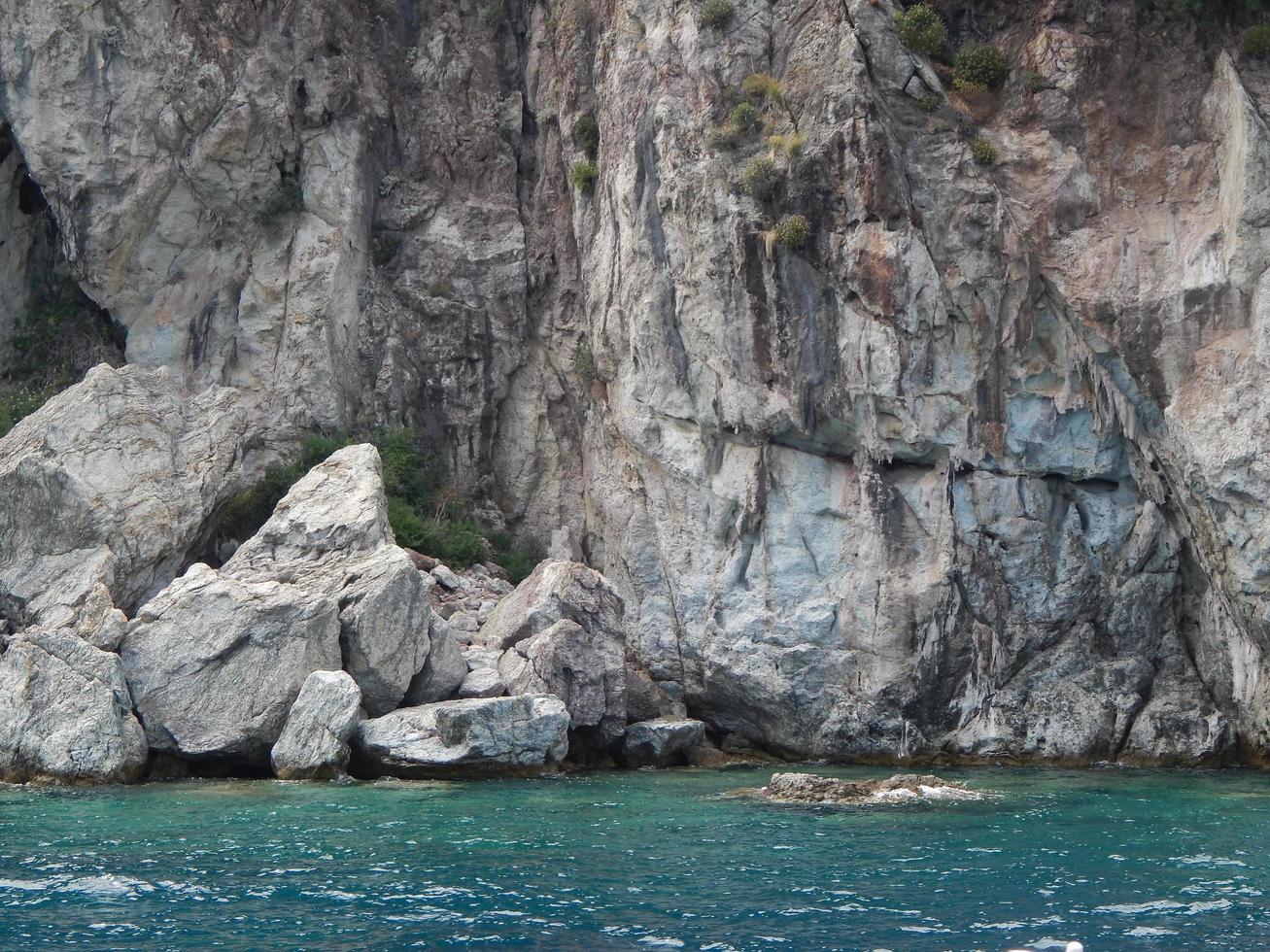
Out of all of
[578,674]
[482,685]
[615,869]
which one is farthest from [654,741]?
[615,869]

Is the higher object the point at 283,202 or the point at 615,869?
the point at 283,202

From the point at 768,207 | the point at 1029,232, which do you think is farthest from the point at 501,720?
the point at 1029,232

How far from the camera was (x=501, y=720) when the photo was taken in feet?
80.1

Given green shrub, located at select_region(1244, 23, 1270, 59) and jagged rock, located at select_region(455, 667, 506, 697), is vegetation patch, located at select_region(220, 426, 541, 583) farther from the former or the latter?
green shrub, located at select_region(1244, 23, 1270, 59)

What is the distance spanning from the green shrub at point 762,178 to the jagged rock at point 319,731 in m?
14.5

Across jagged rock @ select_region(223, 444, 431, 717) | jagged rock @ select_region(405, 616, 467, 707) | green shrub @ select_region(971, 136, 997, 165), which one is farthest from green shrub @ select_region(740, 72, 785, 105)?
jagged rock @ select_region(405, 616, 467, 707)

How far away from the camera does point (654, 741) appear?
2772 cm

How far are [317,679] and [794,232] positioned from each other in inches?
561

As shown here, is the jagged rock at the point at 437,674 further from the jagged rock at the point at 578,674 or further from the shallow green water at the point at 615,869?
the shallow green water at the point at 615,869

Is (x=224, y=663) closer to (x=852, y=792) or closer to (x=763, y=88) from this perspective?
(x=852, y=792)

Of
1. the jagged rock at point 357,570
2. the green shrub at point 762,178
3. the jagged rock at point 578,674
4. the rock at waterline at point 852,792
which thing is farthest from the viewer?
the green shrub at point 762,178

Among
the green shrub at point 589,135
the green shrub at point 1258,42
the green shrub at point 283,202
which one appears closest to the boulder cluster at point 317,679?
the green shrub at point 283,202

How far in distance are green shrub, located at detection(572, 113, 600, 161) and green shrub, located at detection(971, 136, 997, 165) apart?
11.0 metres

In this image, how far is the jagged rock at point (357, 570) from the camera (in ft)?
82.4
